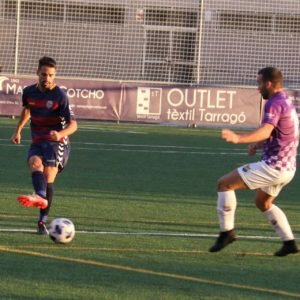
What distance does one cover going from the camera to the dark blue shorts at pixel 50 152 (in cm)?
1095

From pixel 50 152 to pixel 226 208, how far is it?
2212 millimetres

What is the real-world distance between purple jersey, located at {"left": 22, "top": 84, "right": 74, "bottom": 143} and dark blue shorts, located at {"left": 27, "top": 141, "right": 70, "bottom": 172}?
0.20 feet

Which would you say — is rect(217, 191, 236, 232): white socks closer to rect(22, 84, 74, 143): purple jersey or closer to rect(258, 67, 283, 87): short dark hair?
rect(258, 67, 283, 87): short dark hair

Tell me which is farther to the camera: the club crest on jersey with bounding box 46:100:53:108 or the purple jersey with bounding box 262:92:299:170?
the club crest on jersey with bounding box 46:100:53:108

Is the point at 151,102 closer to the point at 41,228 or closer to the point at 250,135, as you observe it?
the point at 41,228

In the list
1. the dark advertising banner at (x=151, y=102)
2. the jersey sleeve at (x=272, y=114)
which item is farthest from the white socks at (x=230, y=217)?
the dark advertising banner at (x=151, y=102)

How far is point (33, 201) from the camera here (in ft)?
33.6

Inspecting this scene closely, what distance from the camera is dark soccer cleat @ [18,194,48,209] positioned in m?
10.2

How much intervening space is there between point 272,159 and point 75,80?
18.2 m

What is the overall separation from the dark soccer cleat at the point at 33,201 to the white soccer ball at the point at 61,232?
416 millimetres

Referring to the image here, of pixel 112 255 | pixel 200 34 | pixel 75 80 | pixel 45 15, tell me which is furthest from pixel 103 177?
pixel 45 15

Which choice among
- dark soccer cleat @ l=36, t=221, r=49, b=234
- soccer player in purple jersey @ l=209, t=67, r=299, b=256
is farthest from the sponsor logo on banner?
soccer player in purple jersey @ l=209, t=67, r=299, b=256

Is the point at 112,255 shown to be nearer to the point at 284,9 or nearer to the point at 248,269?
the point at 248,269

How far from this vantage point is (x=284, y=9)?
33562 mm
